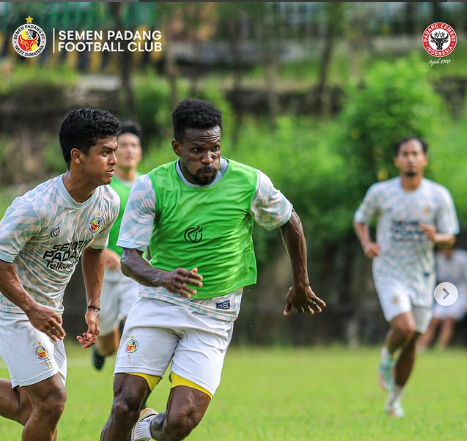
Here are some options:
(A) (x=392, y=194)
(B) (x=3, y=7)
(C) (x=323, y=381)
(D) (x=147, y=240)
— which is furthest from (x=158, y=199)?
(B) (x=3, y=7)

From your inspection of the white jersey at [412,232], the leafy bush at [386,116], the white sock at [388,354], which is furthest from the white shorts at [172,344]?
the leafy bush at [386,116]

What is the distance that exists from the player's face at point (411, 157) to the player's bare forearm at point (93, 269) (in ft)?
14.3

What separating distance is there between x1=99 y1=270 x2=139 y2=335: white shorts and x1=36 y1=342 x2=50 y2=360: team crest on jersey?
365 cm

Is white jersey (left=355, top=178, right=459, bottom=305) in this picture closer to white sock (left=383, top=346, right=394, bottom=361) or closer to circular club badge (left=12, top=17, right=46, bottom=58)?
white sock (left=383, top=346, right=394, bottom=361)

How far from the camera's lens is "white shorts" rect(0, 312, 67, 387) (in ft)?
19.6

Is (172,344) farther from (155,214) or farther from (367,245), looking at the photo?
(367,245)

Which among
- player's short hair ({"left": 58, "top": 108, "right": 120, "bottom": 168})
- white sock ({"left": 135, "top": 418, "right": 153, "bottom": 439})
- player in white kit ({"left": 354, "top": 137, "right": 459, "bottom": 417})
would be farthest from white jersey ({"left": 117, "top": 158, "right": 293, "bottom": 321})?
player in white kit ({"left": 354, "top": 137, "right": 459, "bottom": 417})

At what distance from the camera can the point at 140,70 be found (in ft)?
84.2

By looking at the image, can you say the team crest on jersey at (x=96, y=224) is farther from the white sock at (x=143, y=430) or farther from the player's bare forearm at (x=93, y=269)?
→ the white sock at (x=143, y=430)

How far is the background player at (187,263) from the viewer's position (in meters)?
5.89

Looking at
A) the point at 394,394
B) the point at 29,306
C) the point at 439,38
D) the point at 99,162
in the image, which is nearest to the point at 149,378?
the point at 29,306

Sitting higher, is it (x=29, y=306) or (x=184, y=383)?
(x=29, y=306)

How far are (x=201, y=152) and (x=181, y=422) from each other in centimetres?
163

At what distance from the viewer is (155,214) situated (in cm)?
605
